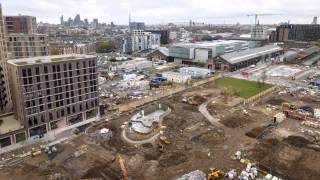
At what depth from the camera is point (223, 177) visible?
41.6 m

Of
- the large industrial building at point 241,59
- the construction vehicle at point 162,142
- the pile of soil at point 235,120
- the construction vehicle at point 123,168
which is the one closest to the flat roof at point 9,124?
the construction vehicle at point 123,168

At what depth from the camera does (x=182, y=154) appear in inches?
1908

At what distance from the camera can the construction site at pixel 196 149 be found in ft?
140

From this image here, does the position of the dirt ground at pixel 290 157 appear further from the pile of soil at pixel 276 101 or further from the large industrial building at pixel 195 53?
the large industrial building at pixel 195 53

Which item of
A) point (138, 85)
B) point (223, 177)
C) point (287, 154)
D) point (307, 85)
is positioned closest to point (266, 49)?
point (307, 85)

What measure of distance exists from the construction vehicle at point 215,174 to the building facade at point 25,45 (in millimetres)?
69839

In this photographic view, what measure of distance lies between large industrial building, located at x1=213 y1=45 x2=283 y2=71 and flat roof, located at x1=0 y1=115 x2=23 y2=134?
90.7 m

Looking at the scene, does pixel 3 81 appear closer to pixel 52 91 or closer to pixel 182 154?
pixel 52 91

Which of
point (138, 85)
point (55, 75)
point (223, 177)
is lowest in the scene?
point (223, 177)

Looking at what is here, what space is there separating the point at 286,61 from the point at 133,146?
120m

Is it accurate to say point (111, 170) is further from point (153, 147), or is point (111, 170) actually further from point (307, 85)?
point (307, 85)

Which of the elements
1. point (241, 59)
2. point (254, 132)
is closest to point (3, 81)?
point (254, 132)

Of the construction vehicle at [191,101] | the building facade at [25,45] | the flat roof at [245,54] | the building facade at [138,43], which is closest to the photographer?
the construction vehicle at [191,101]

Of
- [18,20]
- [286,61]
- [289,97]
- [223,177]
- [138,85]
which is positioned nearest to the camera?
[223,177]
